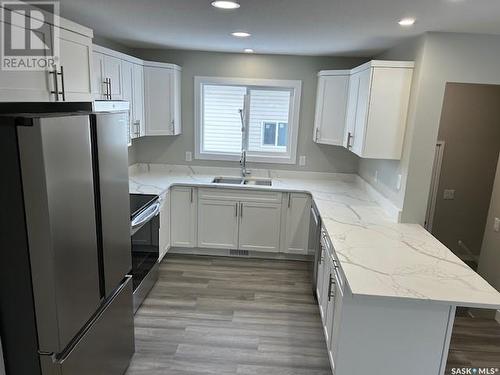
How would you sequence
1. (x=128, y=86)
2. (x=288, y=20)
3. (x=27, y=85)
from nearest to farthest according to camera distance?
(x=27, y=85) → (x=288, y=20) → (x=128, y=86)

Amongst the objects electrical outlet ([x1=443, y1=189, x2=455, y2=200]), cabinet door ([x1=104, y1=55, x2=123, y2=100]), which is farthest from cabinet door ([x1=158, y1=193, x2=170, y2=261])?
electrical outlet ([x1=443, y1=189, x2=455, y2=200])

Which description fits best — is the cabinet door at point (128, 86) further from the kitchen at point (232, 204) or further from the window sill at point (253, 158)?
the window sill at point (253, 158)

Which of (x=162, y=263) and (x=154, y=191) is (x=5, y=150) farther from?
(x=162, y=263)

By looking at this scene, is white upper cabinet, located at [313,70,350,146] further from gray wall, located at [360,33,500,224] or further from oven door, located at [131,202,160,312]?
oven door, located at [131,202,160,312]

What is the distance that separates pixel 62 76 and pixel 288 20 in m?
1.48

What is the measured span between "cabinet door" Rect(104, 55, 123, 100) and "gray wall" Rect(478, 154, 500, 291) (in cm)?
352

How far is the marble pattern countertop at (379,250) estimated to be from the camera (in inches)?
73.2

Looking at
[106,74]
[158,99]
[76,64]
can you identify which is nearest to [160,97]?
[158,99]

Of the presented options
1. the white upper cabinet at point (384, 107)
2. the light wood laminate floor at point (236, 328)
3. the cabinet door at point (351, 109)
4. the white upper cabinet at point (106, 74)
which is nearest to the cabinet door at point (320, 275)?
the light wood laminate floor at point (236, 328)

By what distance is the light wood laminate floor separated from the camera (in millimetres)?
2498

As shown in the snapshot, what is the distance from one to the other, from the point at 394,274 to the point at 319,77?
2694mm

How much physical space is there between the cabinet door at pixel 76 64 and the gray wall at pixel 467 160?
146 inches

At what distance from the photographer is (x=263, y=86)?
4359mm

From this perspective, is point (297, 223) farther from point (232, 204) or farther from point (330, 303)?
point (330, 303)
